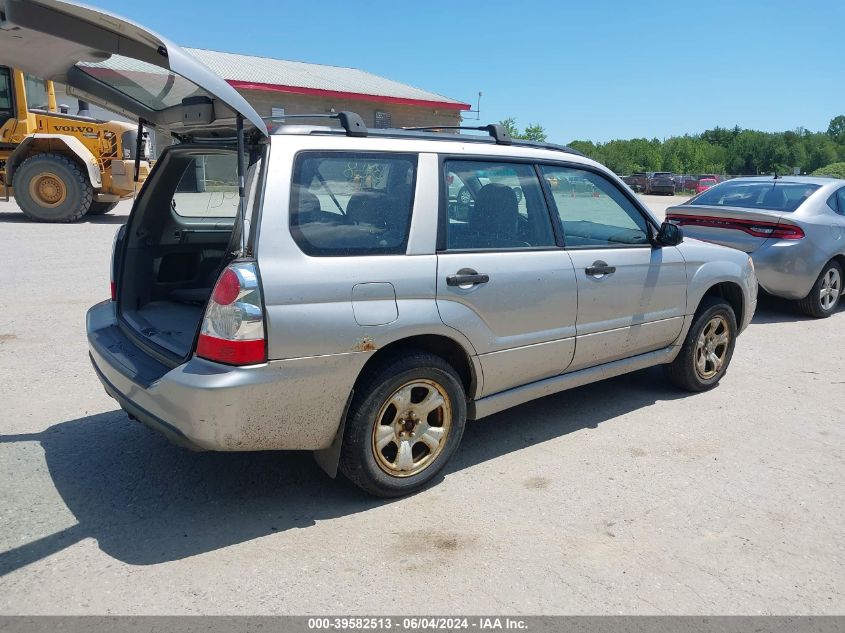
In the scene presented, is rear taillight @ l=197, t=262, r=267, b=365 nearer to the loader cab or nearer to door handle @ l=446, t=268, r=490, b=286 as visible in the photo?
door handle @ l=446, t=268, r=490, b=286

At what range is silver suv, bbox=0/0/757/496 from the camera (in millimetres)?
2979

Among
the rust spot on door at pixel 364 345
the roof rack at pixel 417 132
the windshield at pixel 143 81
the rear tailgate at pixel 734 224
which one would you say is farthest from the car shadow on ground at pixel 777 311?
the windshield at pixel 143 81

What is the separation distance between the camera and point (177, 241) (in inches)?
178

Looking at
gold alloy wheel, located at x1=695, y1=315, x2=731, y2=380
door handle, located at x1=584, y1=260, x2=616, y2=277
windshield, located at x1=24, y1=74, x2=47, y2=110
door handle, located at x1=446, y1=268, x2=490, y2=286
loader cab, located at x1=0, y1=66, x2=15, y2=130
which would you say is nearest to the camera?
door handle, located at x1=446, y1=268, x2=490, y2=286

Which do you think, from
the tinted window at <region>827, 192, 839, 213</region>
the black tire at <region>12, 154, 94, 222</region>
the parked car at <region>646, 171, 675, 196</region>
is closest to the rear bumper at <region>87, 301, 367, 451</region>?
the tinted window at <region>827, 192, 839, 213</region>

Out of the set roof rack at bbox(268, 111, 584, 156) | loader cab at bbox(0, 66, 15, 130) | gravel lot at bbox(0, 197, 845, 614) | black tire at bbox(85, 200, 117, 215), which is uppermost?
loader cab at bbox(0, 66, 15, 130)

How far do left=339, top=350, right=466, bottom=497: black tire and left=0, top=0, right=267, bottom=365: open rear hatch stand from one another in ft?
2.77

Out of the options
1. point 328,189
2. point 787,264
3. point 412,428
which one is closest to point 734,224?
point 787,264

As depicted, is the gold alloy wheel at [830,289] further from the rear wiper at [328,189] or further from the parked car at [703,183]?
the parked car at [703,183]

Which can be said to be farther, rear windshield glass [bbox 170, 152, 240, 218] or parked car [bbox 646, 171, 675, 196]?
parked car [bbox 646, 171, 675, 196]

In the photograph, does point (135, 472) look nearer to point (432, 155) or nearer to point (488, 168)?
point (432, 155)

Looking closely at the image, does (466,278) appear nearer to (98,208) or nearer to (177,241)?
(177,241)

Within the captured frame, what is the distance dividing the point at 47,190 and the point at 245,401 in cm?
1387

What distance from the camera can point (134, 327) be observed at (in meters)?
3.83
